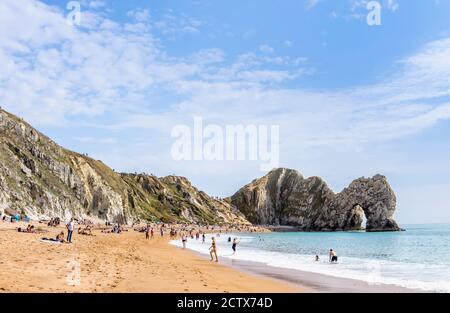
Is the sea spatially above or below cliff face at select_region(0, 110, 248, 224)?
below

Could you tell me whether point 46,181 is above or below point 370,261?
above

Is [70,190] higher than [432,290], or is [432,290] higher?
[70,190]

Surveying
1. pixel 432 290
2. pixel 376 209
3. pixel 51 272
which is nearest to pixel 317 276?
pixel 432 290

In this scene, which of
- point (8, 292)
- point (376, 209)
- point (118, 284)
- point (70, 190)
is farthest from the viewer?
point (376, 209)

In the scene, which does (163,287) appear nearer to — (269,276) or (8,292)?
(8,292)

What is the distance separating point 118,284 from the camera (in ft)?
48.0

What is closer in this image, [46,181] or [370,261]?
[370,261]

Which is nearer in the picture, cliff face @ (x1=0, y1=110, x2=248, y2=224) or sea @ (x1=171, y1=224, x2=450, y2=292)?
sea @ (x1=171, y1=224, x2=450, y2=292)

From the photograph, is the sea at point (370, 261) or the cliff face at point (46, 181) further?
the cliff face at point (46, 181)

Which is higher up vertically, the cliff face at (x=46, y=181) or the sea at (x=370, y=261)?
the cliff face at (x=46, y=181)
